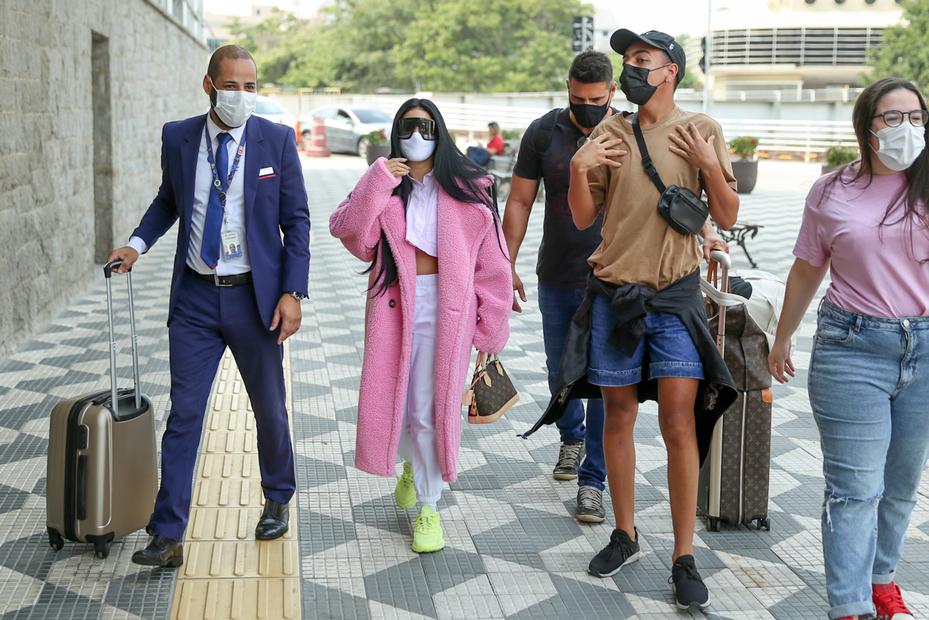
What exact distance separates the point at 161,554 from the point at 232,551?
1.10ft

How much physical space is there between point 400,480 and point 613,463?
3.33 ft

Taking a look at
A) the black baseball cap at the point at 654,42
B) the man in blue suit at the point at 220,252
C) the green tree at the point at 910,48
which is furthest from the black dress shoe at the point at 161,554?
the green tree at the point at 910,48

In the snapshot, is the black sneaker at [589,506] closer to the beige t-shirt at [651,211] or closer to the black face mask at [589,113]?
the beige t-shirt at [651,211]

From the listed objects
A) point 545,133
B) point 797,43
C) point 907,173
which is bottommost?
point 907,173

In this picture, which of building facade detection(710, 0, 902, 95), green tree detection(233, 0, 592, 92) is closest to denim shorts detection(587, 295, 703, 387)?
green tree detection(233, 0, 592, 92)

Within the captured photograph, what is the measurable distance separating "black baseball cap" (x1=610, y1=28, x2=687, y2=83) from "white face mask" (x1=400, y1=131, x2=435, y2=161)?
0.76 m

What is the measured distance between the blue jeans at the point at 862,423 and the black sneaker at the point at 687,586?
1.42 ft

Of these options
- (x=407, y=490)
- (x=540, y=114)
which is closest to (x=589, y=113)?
(x=407, y=490)

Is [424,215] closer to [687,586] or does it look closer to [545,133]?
[545,133]

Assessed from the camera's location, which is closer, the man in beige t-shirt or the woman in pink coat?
the man in beige t-shirt

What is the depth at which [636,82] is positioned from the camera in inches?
150

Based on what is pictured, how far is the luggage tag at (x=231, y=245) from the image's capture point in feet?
13.1

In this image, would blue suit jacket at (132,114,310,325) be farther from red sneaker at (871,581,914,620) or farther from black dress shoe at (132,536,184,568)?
red sneaker at (871,581,914,620)

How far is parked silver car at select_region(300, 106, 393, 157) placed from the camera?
3080cm
